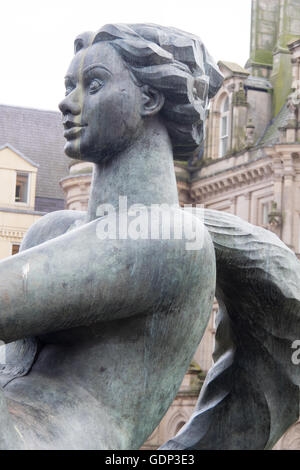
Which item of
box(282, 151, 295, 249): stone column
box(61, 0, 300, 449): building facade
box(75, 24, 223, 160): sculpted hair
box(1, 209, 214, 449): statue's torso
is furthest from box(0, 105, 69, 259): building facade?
box(1, 209, 214, 449): statue's torso

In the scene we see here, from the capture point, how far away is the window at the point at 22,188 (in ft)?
137

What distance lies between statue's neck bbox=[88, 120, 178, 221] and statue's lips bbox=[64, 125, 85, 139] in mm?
113

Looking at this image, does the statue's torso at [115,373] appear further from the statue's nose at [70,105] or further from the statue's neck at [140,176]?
the statue's nose at [70,105]

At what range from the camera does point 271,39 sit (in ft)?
138

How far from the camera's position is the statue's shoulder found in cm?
392

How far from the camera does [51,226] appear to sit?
12.9ft

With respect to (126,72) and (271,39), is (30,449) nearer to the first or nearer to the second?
(126,72)

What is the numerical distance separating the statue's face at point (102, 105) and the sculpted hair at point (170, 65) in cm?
4

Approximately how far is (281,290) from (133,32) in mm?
821

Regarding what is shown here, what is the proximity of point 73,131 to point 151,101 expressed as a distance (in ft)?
0.73

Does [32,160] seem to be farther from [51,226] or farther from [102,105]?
[102,105]

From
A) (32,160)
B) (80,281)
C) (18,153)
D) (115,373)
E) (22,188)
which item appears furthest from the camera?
(32,160)

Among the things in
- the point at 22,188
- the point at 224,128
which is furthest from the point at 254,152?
the point at 22,188

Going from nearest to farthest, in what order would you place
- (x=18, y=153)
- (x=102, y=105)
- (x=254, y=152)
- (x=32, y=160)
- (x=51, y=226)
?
1. (x=102, y=105)
2. (x=51, y=226)
3. (x=254, y=152)
4. (x=18, y=153)
5. (x=32, y=160)
